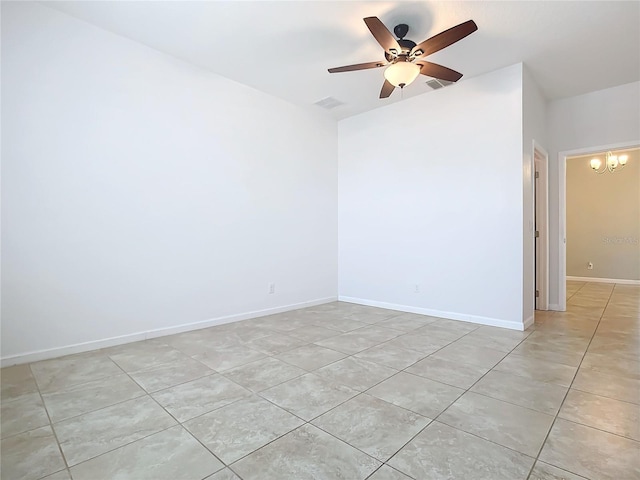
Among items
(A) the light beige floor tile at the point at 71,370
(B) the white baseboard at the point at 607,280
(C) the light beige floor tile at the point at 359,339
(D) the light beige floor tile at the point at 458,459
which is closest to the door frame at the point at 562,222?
(C) the light beige floor tile at the point at 359,339

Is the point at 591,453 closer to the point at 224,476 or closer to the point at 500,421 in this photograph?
the point at 500,421

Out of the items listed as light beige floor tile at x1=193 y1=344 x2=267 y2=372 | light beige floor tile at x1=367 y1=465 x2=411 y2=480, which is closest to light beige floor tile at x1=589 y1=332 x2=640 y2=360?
light beige floor tile at x1=367 y1=465 x2=411 y2=480

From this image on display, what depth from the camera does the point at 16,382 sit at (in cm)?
238

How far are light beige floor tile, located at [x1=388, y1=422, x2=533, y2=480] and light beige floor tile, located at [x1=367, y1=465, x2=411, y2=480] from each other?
0.03 metres

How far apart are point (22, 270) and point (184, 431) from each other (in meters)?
2.13

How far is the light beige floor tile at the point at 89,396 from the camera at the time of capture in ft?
6.55

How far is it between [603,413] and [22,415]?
343cm

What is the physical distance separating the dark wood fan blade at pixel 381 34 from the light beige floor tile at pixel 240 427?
2.66 m

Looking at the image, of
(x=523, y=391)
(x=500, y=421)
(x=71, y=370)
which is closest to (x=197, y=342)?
(x=71, y=370)

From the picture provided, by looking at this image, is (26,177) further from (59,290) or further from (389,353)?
(389,353)

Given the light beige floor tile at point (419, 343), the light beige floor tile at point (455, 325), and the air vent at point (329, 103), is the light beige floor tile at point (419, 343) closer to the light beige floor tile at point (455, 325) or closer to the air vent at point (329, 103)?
the light beige floor tile at point (455, 325)

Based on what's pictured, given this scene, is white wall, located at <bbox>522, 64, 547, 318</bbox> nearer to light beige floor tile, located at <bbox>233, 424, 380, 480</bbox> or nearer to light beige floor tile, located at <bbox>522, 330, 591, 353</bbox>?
light beige floor tile, located at <bbox>522, 330, 591, 353</bbox>

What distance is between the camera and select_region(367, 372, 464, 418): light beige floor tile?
6.56 feet

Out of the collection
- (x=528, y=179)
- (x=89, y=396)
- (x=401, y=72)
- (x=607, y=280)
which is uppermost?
(x=401, y=72)
